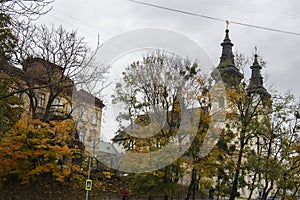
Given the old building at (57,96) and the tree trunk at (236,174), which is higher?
the old building at (57,96)

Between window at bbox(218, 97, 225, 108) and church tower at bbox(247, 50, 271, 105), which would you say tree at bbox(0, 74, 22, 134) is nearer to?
window at bbox(218, 97, 225, 108)

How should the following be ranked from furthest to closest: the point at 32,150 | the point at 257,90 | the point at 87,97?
the point at 87,97 < the point at 257,90 < the point at 32,150

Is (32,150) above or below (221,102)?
below

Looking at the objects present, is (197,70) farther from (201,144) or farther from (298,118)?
(298,118)

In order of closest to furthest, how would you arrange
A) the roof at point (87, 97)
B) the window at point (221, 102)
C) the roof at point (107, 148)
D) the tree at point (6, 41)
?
1. the tree at point (6, 41)
2. the window at point (221, 102)
3. the roof at point (87, 97)
4. the roof at point (107, 148)

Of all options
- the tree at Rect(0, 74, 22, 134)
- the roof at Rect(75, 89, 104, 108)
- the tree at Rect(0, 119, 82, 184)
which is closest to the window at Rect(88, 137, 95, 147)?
A: the roof at Rect(75, 89, 104, 108)

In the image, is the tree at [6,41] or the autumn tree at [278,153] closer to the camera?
the tree at [6,41]

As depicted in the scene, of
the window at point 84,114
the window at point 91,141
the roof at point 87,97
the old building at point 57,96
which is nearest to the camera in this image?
the roof at point 87,97

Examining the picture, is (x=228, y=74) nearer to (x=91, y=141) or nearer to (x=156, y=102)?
(x=156, y=102)

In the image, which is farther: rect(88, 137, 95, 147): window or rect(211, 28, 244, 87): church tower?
rect(88, 137, 95, 147): window

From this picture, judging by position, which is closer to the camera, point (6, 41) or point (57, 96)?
point (6, 41)

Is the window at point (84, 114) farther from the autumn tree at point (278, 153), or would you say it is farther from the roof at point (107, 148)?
the autumn tree at point (278, 153)

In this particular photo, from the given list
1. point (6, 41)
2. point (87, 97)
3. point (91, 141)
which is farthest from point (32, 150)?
point (91, 141)

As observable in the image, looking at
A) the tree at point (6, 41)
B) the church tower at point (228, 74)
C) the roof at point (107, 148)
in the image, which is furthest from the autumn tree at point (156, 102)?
the tree at point (6, 41)
